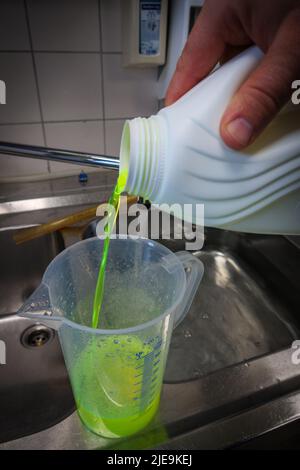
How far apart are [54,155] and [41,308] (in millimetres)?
295

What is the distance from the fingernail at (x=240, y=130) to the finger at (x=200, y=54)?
16 centimetres

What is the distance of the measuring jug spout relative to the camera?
1.06 ft

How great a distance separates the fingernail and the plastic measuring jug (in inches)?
6.5

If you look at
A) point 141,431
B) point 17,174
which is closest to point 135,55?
point 17,174

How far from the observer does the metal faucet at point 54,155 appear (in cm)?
52

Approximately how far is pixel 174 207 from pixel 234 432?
10.6 inches

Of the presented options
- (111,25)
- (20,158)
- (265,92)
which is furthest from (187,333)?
(111,25)

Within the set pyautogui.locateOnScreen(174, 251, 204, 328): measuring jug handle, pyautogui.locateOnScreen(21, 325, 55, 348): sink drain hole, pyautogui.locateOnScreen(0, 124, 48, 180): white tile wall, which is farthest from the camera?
pyautogui.locateOnScreen(0, 124, 48, 180): white tile wall

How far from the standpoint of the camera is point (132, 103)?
83cm

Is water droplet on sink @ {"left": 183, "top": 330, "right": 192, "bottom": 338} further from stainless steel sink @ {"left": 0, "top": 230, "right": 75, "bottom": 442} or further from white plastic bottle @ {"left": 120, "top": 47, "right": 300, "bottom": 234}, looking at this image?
white plastic bottle @ {"left": 120, "top": 47, "right": 300, "bottom": 234}

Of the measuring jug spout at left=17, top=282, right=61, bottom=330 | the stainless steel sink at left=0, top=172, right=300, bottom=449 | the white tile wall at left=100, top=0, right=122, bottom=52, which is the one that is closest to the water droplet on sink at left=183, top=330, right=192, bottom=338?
the stainless steel sink at left=0, top=172, right=300, bottom=449
